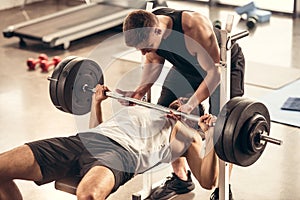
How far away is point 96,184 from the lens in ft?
9.76

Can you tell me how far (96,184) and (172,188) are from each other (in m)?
0.88

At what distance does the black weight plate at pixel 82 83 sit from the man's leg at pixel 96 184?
581 mm

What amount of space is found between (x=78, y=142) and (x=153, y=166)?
35cm

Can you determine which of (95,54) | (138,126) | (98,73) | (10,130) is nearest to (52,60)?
(95,54)

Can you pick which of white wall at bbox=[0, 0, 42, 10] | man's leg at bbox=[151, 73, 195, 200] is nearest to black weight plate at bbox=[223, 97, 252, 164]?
man's leg at bbox=[151, 73, 195, 200]

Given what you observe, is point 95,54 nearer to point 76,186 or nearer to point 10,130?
point 10,130

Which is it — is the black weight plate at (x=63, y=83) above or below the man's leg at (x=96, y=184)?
above

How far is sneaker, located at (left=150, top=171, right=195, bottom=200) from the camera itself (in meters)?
3.75

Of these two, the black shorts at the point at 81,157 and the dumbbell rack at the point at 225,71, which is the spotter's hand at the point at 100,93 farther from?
the dumbbell rack at the point at 225,71

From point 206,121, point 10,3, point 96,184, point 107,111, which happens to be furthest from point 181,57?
point 10,3

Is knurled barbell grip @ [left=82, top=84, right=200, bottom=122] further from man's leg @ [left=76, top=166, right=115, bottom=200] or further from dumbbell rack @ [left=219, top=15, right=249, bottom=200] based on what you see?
man's leg @ [left=76, top=166, right=115, bottom=200]

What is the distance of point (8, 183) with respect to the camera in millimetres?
3176

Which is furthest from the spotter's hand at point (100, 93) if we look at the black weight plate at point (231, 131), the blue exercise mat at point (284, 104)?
the blue exercise mat at point (284, 104)

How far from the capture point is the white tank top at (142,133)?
3213mm
